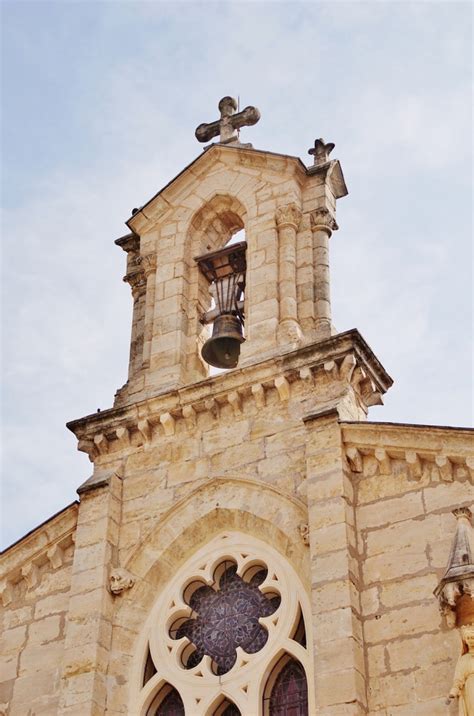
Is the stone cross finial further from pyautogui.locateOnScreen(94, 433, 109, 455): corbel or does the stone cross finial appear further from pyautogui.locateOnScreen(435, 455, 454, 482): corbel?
pyautogui.locateOnScreen(435, 455, 454, 482): corbel

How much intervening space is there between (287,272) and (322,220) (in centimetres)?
89

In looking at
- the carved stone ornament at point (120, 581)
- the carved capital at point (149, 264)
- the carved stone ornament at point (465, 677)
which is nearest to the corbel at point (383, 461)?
the carved stone ornament at point (465, 677)

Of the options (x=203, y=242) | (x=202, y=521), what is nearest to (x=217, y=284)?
(x=203, y=242)

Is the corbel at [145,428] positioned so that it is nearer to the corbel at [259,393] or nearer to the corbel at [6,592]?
the corbel at [259,393]

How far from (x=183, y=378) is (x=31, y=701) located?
3903 mm

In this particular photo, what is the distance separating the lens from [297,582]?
12.6m

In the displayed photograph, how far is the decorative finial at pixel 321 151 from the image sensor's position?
16.3m

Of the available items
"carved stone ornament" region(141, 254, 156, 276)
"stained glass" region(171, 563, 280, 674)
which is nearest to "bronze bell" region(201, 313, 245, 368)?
"carved stone ornament" region(141, 254, 156, 276)

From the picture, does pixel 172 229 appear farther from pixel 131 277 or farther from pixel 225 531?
pixel 225 531

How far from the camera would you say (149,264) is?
1636 centimetres

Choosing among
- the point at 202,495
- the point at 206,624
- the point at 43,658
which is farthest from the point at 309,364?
the point at 43,658

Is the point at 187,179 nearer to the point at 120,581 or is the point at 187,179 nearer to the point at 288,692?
the point at 120,581

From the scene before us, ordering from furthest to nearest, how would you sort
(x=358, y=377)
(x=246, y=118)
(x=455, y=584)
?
1. (x=246, y=118)
2. (x=358, y=377)
3. (x=455, y=584)

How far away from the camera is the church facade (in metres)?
11.7
